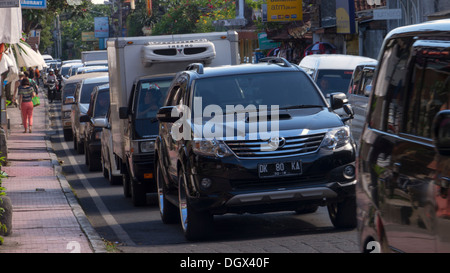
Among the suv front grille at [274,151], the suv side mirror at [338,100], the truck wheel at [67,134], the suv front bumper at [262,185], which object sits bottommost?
the truck wheel at [67,134]

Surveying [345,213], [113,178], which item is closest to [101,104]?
[113,178]

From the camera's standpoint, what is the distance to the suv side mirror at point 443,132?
4.03 m

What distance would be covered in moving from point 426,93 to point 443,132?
99cm

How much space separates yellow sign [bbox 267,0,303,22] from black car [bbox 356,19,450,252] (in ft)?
122

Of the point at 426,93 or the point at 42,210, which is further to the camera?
the point at 42,210

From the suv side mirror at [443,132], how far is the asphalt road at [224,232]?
472 cm

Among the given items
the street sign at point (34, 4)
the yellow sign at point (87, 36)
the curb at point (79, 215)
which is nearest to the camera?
the curb at point (79, 215)

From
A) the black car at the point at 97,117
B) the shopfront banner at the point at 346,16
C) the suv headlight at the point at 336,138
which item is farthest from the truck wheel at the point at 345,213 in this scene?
the shopfront banner at the point at 346,16

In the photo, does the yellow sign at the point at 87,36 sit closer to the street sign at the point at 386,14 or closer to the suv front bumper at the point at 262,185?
the street sign at the point at 386,14

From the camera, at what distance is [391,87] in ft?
18.3

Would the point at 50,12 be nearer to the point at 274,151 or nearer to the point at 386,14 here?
the point at 386,14

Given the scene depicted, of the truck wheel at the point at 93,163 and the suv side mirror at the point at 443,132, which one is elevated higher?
the suv side mirror at the point at 443,132

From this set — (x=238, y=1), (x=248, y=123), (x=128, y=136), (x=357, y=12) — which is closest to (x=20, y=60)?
(x=357, y=12)

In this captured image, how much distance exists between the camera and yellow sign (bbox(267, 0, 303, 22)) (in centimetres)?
4262
